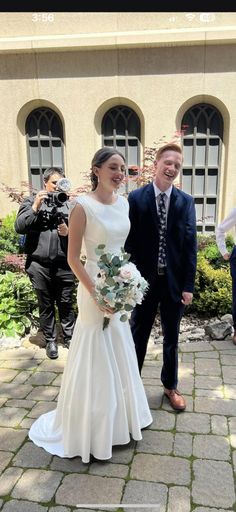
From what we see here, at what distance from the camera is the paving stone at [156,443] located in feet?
A: 8.90

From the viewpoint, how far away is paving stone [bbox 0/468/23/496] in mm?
2391

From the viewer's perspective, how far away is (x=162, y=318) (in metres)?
3.07

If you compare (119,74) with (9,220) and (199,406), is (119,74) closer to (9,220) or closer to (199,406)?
(9,220)

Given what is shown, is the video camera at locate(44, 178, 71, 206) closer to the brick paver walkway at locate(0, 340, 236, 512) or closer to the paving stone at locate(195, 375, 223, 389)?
the brick paver walkway at locate(0, 340, 236, 512)

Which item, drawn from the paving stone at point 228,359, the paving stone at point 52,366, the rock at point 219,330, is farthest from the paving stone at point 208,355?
the paving stone at point 52,366

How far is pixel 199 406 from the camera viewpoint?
3.23 metres

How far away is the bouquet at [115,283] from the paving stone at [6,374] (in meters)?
2.02

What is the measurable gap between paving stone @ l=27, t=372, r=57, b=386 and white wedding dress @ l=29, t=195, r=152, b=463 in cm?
108

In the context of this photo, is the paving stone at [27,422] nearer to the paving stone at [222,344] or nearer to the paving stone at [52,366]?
the paving stone at [52,366]

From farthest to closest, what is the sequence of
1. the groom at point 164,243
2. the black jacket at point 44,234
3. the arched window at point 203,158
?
the arched window at point 203,158 < the black jacket at point 44,234 < the groom at point 164,243

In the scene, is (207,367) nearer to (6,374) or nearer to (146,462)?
(146,462)

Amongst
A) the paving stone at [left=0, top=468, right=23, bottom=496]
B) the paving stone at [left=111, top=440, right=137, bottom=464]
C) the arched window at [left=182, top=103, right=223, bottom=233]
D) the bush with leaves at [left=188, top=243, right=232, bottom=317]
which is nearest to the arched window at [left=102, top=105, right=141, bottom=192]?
the arched window at [left=182, top=103, right=223, bottom=233]

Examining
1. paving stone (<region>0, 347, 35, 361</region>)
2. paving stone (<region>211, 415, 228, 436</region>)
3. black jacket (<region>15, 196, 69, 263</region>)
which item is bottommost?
paving stone (<region>0, 347, 35, 361</region>)

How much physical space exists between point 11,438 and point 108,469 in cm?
84
